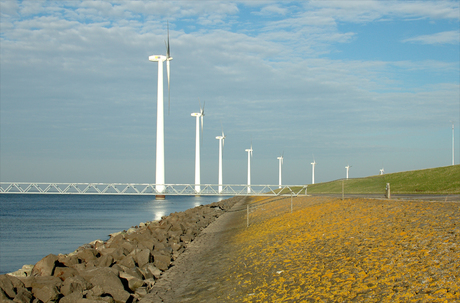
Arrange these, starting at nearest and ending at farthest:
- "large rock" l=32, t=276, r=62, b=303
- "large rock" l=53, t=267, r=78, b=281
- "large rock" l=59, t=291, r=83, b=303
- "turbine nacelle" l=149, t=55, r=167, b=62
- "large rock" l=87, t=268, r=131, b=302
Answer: "large rock" l=59, t=291, r=83, b=303, "large rock" l=32, t=276, r=62, b=303, "large rock" l=87, t=268, r=131, b=302, "large rock" l=53, t=267, r=78, b=281, "turbine nacelle" l=149, t=55, r=167, b=62

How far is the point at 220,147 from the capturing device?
12744cm

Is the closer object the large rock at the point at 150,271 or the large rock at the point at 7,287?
the large rock at the point at 7,287

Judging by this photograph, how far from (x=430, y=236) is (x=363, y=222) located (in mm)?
4821

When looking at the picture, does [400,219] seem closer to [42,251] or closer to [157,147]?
[42,251]

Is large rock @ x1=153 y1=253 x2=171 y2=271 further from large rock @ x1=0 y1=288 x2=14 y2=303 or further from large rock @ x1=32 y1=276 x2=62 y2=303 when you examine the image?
large rock @ x1=0 y1=288 x2=14 y2=303

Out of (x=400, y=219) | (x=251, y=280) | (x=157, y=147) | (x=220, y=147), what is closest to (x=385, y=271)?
(x=251, y=280)

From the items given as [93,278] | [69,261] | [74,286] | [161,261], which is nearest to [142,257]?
[161,261]

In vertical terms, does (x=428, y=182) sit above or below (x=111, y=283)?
above

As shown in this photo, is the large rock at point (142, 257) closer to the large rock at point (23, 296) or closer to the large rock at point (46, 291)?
the large rock at point (46, 291)

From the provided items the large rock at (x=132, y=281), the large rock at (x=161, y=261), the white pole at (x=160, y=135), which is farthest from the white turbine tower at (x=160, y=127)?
the large rock at (x=132, y=281)

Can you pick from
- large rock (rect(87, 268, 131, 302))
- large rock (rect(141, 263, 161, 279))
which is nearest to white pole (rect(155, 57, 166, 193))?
large rock (rect(141, 263, 161, 279))

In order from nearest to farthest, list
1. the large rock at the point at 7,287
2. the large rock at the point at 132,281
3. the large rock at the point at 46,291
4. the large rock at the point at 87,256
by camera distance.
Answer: the large rock at the point at 7,287
the large rock at the point at 46,291
the large rock at the point at 132,281
the large rock at the point at 87,256

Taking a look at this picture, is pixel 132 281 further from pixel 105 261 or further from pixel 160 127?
pixel 160 127

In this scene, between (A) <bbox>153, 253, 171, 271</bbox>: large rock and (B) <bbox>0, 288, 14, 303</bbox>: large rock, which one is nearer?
(B) <bbox>0, 288, 14, 303</bbox>: large rock
